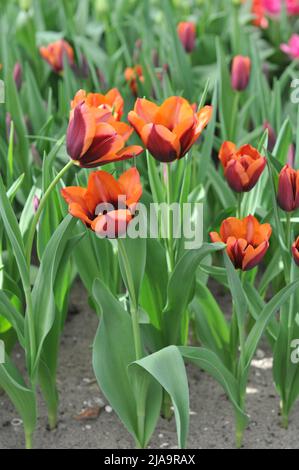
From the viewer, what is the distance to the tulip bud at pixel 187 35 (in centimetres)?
238

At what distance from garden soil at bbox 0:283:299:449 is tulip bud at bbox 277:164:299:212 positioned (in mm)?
470

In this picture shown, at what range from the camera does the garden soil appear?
162 cm

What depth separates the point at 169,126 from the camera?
1.36 metres

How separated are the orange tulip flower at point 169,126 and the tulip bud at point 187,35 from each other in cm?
109

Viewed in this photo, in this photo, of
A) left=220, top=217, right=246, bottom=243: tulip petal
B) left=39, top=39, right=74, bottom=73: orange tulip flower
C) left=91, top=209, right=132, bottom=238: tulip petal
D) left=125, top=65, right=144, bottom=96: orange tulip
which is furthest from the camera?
left=39, top=39, right=74, bottom=73: orange tulip flower

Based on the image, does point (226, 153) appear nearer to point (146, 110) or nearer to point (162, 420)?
point (146, 110)

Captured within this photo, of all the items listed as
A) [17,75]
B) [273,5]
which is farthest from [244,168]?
[273,5]

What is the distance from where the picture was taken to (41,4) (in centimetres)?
311

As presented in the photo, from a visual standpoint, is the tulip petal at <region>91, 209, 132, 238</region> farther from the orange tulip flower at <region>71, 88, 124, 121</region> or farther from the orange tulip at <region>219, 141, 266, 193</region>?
the orange tulip at <region>219, 141, 266, 193</region>

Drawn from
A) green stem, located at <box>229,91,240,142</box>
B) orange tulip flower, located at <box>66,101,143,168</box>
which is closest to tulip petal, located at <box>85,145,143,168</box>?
orange tulip flower, located at <box>66,101,143,168</box>

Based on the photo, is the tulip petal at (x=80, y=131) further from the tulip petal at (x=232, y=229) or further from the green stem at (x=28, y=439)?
the green stem at (x=28, y=439)

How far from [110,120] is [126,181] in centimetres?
9

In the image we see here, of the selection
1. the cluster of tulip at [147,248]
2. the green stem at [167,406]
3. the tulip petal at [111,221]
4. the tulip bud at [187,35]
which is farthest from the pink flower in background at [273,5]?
the tulip petal at [111,221]
